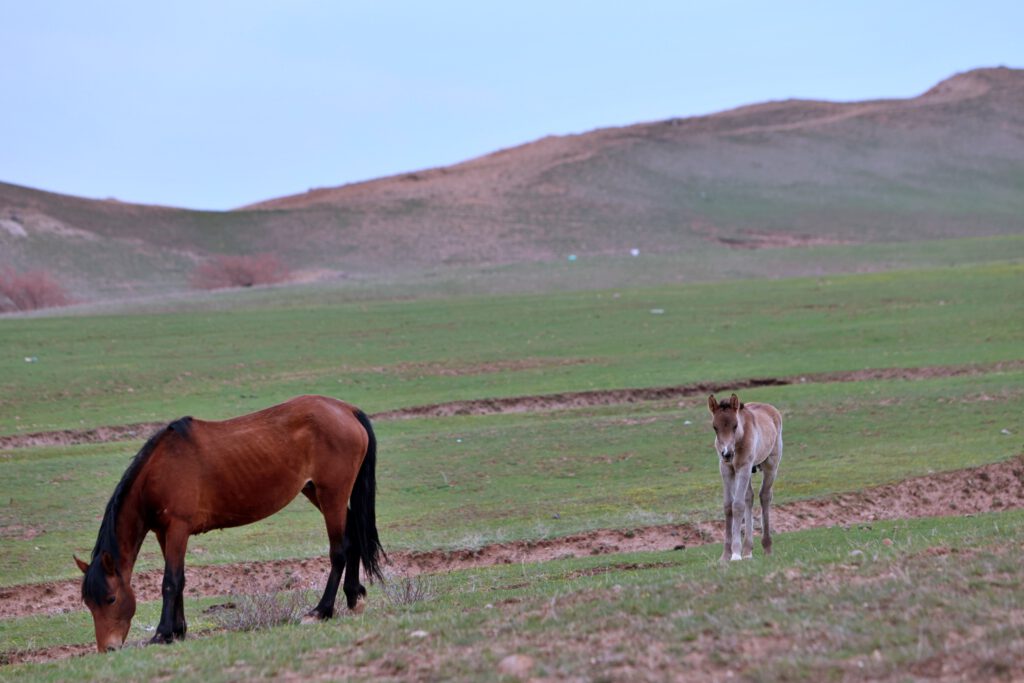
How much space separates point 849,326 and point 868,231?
39663 millimetres

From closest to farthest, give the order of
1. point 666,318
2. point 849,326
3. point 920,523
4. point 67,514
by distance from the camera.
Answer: point 920,523, point 67,514, point 849,326, point 666,318

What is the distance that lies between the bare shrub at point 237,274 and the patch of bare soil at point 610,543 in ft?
160

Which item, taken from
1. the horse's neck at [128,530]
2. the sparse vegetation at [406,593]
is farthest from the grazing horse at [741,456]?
the horse's neck at [128,530]

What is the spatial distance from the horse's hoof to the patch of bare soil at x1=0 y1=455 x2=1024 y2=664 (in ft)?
7.99

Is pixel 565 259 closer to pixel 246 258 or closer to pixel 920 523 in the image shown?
pixel 246 258

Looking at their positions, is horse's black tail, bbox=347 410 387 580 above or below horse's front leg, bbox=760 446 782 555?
above

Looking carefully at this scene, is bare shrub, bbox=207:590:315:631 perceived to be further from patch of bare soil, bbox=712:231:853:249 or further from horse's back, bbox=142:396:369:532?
patch of bare soil, bbox=712:231:853:249

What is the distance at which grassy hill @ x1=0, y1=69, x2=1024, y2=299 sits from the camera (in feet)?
223

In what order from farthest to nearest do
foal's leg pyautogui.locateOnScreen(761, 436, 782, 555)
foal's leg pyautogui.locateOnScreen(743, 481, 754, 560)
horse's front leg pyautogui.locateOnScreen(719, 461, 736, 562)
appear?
foal's leg pyautogui.locateOnScreen(761, 436, 782, 555) → foal's leg pyautogui.locateOnScreen(743, 481, 754, 560) → horse's front leg pyautogui.locateOnScreen(719, 461, 736, 562)

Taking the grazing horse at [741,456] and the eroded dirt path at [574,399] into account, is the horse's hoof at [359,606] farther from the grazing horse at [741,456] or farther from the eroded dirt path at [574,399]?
the eroded dirt path at [574,399]

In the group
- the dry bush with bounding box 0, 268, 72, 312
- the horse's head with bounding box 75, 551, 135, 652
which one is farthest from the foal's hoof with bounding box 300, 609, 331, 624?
the dry bush with bounding box 0, 268, 72, 312

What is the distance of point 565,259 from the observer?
62.3 metres

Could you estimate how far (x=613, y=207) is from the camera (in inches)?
3039

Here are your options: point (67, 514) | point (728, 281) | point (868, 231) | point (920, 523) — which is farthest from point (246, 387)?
point (868, 231)
